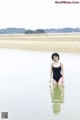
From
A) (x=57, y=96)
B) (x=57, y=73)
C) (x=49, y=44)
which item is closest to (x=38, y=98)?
(x=57, y=96)

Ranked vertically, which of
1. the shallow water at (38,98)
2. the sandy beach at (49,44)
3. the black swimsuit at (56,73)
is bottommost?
the shallow water at (38,98)

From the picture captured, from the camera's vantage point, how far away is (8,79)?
27.7 feet

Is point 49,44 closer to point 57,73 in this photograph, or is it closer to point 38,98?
point 57,73

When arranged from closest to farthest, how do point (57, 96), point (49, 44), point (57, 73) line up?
point (57, 96) < point (57, 73) < point (49, 44)

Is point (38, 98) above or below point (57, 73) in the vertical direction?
below

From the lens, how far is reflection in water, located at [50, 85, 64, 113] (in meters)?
6.15

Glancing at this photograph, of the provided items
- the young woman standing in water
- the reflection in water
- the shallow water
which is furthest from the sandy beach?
the reflection in water

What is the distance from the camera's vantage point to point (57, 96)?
699 centimetres

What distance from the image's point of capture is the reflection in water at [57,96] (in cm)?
615

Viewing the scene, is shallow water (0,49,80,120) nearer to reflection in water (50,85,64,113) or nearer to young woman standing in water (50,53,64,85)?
reflection in water (50,85,64,113)

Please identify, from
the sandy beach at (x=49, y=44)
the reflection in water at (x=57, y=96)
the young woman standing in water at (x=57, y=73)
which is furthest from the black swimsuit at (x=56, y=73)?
the sandy beach at (x=49, y=44)

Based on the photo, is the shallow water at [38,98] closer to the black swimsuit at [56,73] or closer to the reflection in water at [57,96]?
the reflection in water at [57,96]

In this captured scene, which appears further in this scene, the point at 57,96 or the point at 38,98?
the point at 57,96
